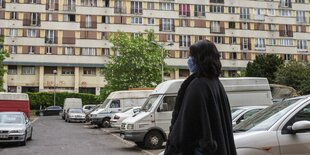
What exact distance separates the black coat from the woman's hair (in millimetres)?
106

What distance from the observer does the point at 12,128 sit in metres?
17.4

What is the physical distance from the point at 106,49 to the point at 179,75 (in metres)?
13.7

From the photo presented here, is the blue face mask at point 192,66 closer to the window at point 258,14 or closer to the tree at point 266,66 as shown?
the tree at point 266,66

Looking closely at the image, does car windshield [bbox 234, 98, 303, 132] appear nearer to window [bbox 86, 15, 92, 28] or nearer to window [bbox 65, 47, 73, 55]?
window [bbox 65, 47, 73, 55]

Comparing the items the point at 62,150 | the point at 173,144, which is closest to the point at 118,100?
the point at 62,150

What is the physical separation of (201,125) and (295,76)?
47.2m

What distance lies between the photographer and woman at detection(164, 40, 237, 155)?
3.75 m

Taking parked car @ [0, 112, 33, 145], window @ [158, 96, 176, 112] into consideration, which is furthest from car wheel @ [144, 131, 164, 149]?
parked car @ [0, 112, 33, 145]

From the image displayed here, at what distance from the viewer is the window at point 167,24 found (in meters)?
75.4

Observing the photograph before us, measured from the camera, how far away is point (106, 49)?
73.2 meters

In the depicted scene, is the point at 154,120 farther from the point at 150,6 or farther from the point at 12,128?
the point at 150,6

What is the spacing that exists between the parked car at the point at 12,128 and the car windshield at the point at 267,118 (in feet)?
42.1

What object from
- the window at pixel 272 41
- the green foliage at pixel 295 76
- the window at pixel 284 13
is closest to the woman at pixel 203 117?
the green foliage at pixel 295 76

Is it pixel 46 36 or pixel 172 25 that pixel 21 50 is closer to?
pixel 46 36
